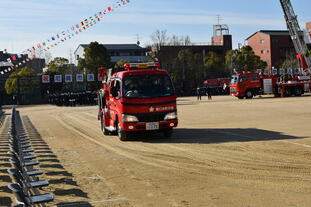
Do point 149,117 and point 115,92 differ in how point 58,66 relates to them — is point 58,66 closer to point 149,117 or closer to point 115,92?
point 115,92

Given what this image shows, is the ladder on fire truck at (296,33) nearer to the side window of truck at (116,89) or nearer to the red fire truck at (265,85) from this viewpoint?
the red fire truck at (265,85)

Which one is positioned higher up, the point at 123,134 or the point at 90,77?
the point at 90,77

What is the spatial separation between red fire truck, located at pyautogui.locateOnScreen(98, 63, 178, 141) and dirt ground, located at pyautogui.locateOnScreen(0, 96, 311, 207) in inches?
20.9

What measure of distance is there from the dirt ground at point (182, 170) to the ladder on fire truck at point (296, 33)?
3039 cm

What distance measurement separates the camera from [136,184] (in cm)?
795

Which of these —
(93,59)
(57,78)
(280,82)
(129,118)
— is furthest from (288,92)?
(129,118)

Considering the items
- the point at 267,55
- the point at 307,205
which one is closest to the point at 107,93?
the point at 307,205

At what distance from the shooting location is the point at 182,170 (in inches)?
356

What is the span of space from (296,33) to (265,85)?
19.3 feet

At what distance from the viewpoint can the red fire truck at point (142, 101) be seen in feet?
44.8

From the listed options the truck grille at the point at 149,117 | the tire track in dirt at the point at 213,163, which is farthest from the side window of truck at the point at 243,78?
the tire track in dirt at the point at 213,163

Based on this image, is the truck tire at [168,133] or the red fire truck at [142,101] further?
the truck tire at [168,133]

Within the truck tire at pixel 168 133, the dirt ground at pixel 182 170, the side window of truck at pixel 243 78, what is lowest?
the dirt ground at pixel 182 170

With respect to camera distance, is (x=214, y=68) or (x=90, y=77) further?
(x=214, y=68)
